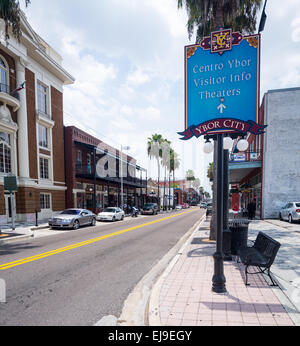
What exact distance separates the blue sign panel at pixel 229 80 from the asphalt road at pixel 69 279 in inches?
173

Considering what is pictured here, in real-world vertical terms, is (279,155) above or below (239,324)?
above

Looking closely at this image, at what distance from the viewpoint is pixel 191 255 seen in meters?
7.73

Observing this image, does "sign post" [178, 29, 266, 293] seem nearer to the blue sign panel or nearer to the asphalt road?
the blue sign panel

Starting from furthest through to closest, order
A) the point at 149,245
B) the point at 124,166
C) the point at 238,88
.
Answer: the point at 124,166, the point at 149,245, the point at 238,88

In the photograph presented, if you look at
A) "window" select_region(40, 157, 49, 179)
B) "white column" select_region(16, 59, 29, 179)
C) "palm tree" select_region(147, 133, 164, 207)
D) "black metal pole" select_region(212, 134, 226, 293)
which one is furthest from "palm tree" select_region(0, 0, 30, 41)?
"palm tree" select_region(147, 133, 164, 207)

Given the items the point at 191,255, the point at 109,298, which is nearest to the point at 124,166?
the point at 191,255

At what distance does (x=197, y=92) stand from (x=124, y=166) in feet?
119

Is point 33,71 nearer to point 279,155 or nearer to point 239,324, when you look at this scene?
point 279,155

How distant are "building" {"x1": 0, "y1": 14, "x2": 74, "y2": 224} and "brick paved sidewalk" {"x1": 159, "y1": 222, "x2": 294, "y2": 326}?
16.9 meters

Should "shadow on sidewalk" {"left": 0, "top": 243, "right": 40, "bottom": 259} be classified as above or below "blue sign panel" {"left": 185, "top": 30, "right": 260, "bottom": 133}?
below

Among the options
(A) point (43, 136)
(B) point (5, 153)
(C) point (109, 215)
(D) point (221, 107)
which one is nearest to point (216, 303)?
(D) point (221, 107)

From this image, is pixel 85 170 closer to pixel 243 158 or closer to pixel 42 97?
pixel 42 97

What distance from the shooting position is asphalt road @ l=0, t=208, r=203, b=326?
12.8 feet
